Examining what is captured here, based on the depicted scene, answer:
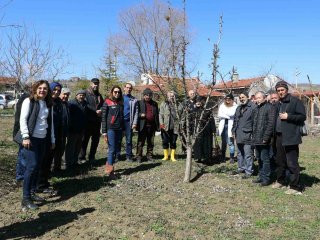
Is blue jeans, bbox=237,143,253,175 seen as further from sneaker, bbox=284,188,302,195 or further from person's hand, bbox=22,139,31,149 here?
person's hand, bbox=22,139,31,149

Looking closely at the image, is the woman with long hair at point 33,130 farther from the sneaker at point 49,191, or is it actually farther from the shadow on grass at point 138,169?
the shadow on grass at point 138,169

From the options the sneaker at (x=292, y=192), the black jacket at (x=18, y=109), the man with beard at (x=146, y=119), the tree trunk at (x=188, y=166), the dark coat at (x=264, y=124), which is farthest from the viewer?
the man with beard at (x=146, y=119)

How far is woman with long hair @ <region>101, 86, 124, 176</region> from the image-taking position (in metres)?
7.21

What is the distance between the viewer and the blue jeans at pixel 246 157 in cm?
757

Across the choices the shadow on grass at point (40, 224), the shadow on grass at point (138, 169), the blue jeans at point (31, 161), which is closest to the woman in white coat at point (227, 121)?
the shadow on grass at point (138, 169)

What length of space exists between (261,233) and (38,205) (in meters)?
3.36

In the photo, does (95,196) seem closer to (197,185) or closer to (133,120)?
(197,185)

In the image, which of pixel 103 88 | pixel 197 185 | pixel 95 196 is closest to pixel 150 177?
pixel 197 185

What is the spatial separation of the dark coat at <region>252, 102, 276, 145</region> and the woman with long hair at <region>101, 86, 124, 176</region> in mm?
2747

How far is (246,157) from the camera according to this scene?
765 cm

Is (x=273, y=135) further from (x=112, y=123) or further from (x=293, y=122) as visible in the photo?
(x=112, y=123)

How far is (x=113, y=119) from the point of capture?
24.0 feet

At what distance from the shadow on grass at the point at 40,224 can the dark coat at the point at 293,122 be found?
3579 mm

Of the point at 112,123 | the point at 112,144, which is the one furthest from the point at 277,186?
the point at 112,123
